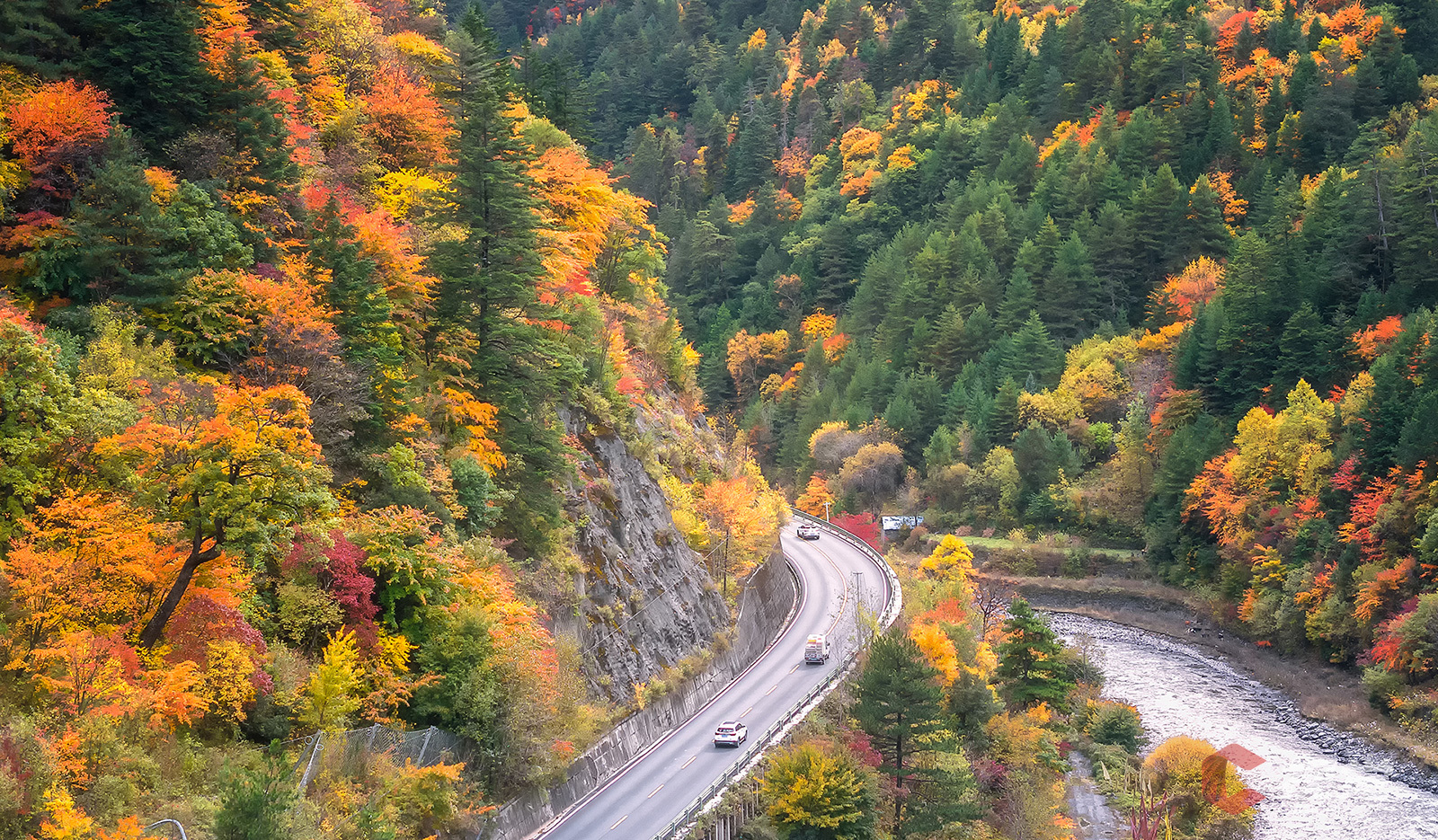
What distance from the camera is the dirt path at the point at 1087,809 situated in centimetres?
4806

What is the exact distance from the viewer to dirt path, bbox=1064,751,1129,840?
4806 cm

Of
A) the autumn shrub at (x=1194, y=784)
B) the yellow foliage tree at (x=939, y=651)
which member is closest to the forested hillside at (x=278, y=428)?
the yellow foliage tree at (x=939, y=651)

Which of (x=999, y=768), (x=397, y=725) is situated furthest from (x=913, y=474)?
(x=397, y=725)

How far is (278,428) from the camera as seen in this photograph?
23.8m

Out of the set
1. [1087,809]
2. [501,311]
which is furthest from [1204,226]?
[501,311]

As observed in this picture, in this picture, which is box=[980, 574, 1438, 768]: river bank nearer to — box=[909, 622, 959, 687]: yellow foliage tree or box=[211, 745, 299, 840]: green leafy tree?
box=[909, 622, 959, 687]: yellow foliage tree

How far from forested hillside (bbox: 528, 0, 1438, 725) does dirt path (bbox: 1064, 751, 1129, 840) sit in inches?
646

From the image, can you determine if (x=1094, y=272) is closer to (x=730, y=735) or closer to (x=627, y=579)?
(x=627, y=579)

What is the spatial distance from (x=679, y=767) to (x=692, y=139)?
127 meters

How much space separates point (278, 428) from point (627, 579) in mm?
20471

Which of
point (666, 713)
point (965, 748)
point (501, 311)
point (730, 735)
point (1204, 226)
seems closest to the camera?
point (501, 311)

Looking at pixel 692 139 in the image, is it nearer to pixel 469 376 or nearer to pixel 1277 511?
pixel 1277 511

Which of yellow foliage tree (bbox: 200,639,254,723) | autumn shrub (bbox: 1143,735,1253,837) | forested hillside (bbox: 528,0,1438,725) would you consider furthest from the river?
yellow foliage tree (bbox: 200,639,254,723)

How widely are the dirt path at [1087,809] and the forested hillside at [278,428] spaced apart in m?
19.1
